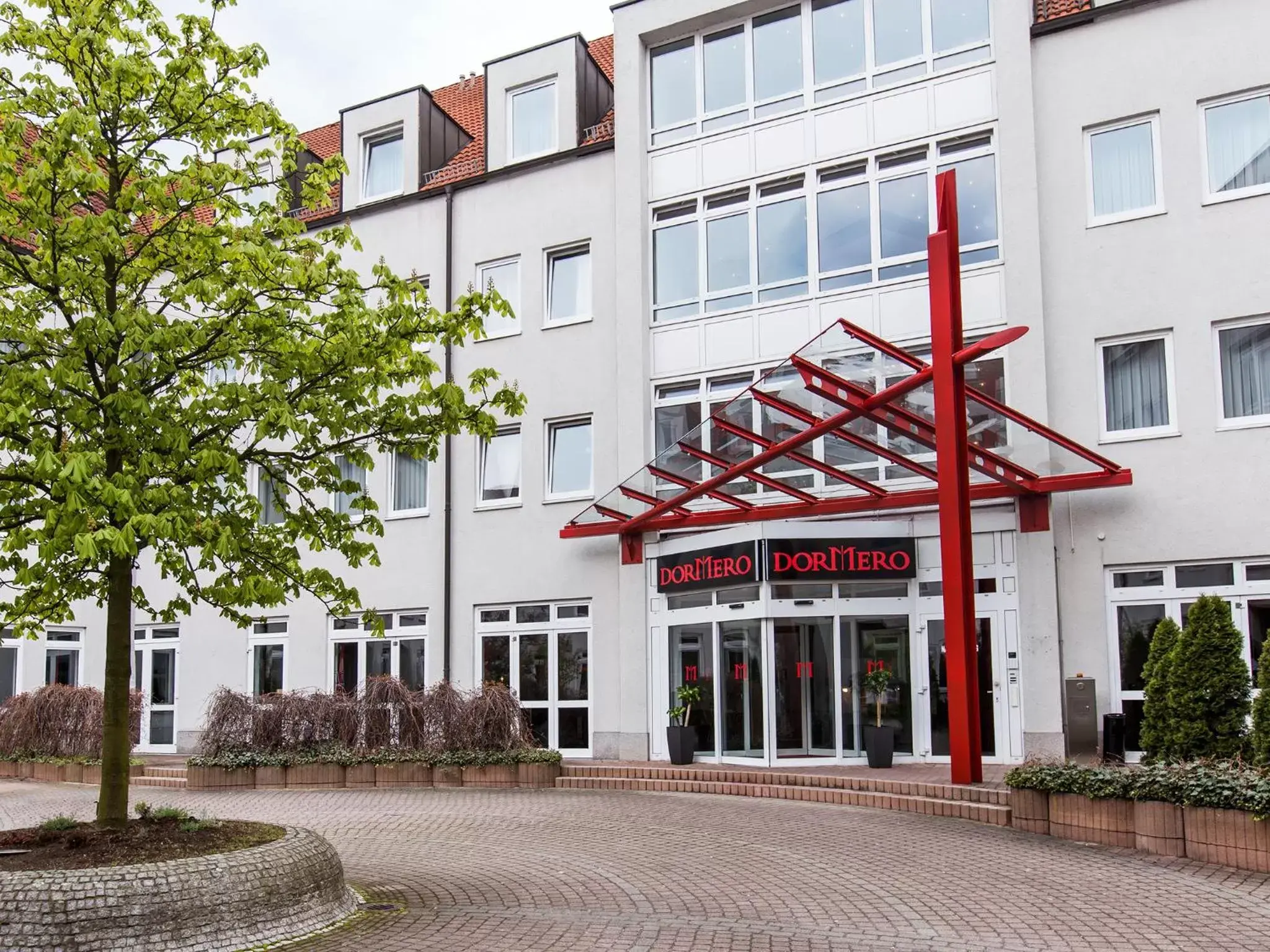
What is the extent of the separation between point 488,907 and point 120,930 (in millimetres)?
2349

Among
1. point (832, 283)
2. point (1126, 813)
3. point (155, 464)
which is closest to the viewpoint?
point (155, 464)

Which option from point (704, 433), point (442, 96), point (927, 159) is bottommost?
point (704, 433)

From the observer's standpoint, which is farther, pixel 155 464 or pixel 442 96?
pixel 442 96

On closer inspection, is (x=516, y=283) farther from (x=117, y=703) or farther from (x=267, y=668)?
(x=117, y=703)

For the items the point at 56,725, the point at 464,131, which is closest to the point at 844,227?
the point at 464,131

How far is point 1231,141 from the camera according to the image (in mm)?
15266

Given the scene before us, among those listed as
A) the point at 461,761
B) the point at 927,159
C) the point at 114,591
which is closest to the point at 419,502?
the point at 461,761

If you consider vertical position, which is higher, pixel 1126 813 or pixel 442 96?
pixel 442 96

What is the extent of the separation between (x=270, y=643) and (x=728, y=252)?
10538mm

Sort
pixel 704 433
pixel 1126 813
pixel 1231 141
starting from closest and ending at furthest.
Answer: pixel 1126 813 → pixel 1231 141 → pixel 704 433

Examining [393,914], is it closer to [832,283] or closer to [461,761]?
[461,761]

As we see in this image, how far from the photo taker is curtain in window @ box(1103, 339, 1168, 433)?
15.4m

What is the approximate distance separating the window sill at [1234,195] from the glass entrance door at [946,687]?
5.59 meters

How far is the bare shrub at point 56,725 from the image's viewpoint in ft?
64.4
